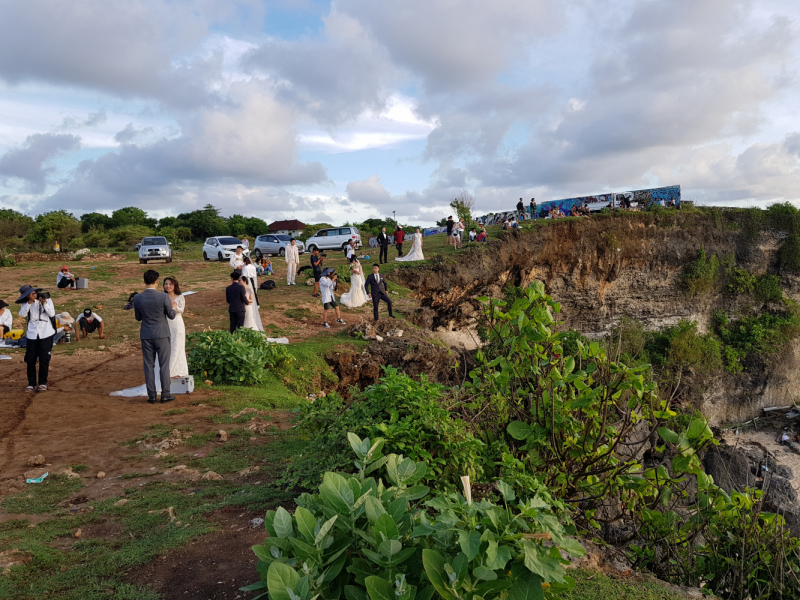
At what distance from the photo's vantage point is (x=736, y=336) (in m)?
31.0

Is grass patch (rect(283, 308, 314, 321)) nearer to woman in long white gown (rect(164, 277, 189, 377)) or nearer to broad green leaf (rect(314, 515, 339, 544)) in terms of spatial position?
woman in long white gown (rect(164, 277, 189, 377))

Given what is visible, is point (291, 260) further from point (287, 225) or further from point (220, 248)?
point (287, 225)

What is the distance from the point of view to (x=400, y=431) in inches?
138

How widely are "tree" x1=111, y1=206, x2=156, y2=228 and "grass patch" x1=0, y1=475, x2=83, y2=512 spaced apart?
5083 cm

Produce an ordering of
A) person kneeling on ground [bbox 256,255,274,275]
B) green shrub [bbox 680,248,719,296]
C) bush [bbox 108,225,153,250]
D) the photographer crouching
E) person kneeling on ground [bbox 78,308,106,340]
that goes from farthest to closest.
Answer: bush [bbox 108,225,153,250] < green shrub [bbox 680,248,719,296] < person kneeling on ground [bbox 256,255,274,275] < person kneeling on ground [bbox 78,308,106,340] < the photographer crouching

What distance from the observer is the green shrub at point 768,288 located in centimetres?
3159

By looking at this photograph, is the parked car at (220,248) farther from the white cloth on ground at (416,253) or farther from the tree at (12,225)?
the tree at (12,225)

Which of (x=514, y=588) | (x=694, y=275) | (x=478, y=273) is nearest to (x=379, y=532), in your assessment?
(x=514, y=588)

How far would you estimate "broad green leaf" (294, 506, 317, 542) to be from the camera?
6.26ft

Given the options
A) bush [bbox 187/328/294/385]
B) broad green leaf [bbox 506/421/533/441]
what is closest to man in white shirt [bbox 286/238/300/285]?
bush [bbox 187/328/294/385]

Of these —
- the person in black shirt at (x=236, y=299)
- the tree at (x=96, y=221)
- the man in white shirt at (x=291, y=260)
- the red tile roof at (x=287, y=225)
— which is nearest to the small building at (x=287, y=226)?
the red tile roof at (x=287, y=225)

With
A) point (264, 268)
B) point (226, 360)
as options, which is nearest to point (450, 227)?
point (264, 268)

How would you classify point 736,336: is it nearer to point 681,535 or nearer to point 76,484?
point 681,535

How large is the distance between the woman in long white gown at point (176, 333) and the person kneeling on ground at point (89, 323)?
17.4 ft
